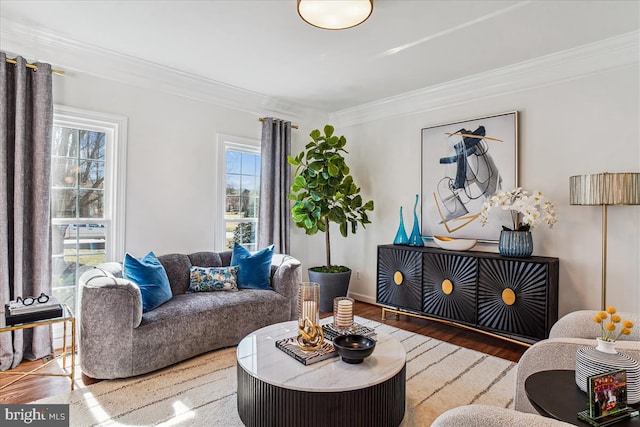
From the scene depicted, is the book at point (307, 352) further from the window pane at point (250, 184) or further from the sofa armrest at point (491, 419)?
the window pane at point (250, 184)

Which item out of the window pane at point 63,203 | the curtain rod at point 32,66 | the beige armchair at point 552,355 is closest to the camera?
the beige armchair at point 552,355

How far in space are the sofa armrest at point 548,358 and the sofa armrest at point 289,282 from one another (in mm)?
2212

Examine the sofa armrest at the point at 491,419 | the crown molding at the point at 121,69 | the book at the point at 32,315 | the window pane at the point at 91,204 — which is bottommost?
the book at the point at 32,315

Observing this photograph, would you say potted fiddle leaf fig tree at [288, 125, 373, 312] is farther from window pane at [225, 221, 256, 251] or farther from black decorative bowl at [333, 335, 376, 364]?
black decorative bowl at [333, 335, 376, 364]

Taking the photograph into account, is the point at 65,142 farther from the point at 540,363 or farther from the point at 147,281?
the point at 540,363

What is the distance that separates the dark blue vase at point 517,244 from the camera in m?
3.16

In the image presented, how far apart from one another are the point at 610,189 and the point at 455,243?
134 centimetres

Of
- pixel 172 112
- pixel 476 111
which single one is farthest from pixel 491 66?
pixel 172 112

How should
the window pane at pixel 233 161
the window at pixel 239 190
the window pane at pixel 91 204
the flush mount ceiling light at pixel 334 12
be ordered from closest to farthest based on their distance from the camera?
1. the flush mount ceiling light at pixel 334 12
2. the window pane at pixel 91 204
3. the window at pixel 239 190
4. the window pane at pixel 233 161

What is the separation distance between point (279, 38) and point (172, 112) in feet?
4.99

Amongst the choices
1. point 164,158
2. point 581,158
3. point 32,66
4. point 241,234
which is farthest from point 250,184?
point 581,158

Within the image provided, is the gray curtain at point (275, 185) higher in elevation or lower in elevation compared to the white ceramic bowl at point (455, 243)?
higher

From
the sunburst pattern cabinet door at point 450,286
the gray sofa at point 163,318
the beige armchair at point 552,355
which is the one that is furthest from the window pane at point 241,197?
the beige armchair at point 552,355

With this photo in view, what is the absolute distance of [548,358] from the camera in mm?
1707
